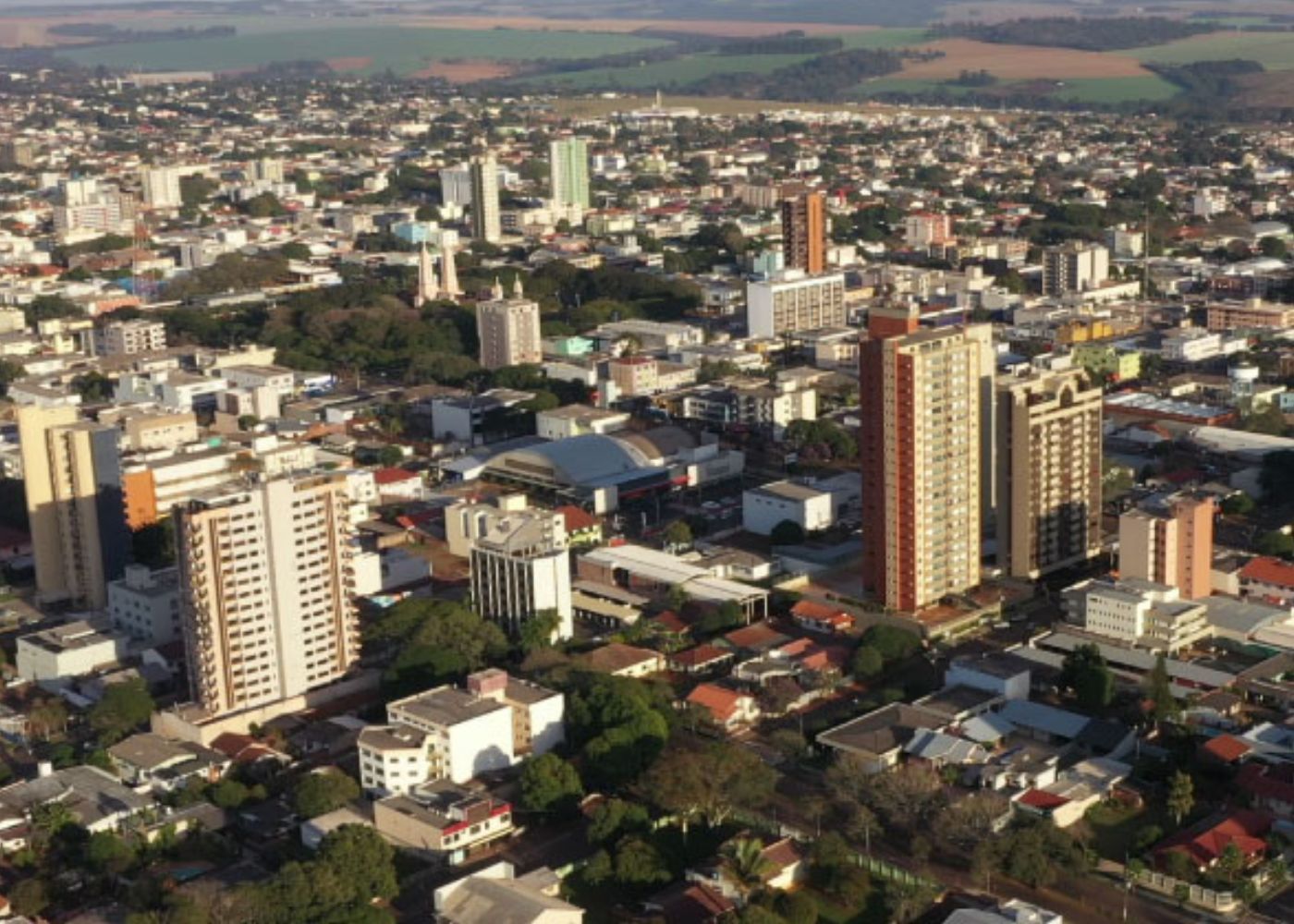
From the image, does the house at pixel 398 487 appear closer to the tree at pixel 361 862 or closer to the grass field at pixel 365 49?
the tree at pixel 361 862

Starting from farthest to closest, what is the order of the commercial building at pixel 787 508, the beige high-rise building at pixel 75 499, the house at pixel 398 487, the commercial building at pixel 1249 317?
1. the commercial building at pixel 1249 317
2. the house at pixel 398 487
3. the commercial building at pixel 787 508
4. the beige high-rise building at pixel 75 499

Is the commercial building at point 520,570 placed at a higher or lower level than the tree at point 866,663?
higher

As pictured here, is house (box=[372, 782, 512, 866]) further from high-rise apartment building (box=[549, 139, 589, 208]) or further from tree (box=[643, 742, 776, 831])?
high-rise apartment building (box=[549, 139, 589, 208])

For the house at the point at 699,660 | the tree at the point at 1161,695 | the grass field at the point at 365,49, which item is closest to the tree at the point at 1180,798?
the tree at the point at 1161,695

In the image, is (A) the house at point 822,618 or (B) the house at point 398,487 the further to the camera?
(B) the house at point 398,487

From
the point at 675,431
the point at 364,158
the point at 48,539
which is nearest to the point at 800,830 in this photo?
the point at 48,539

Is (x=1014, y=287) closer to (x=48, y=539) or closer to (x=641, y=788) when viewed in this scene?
(x=48, y=539)
